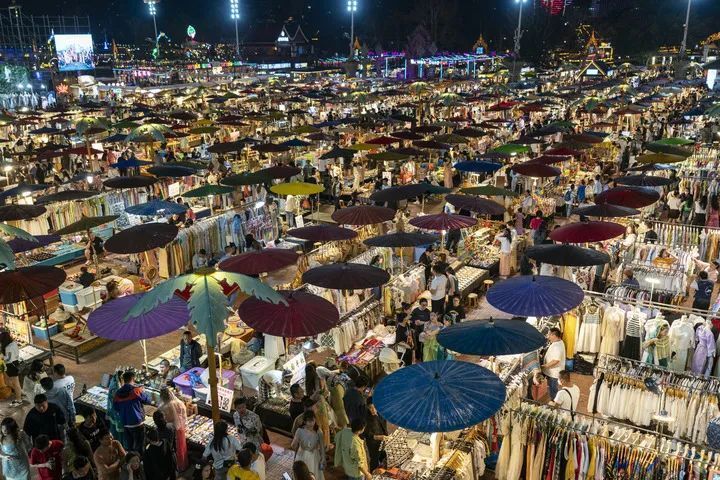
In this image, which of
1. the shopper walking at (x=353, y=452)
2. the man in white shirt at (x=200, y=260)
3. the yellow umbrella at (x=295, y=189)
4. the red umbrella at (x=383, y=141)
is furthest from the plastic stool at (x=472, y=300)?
the red umbrella at (x=383, y=141)

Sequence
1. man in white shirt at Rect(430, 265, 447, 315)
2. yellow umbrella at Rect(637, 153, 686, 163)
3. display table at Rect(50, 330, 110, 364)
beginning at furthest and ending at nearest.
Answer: yellow umbrella at Rect(637, 153, 686, 163), man in white shirt at Rect(430, 265, 447, 315), display table at Rect(50, 330, 110, 364)

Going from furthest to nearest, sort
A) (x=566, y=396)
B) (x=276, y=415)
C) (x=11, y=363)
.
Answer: (x=11, y=363) < (x=276, y=415) < (x=566, y=396)

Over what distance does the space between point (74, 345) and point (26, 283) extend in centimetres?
294

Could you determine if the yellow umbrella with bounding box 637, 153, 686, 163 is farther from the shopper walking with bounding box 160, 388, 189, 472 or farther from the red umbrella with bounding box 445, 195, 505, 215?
the shopper walking with bounding box 160, 388, 189, 472

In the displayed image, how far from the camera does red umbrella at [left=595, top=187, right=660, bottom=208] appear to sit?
13320 mm

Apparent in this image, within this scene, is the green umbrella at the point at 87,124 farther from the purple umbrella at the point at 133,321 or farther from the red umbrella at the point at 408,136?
the purple umbrella at the point at 133,321

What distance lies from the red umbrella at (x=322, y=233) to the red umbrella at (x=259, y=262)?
4.40 feet

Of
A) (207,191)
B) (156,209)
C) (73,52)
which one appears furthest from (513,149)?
(73,52)

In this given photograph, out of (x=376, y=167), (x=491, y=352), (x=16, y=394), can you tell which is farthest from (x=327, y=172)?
(x=491, y=352)

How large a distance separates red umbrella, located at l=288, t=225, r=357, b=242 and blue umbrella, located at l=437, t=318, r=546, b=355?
4.36 metres

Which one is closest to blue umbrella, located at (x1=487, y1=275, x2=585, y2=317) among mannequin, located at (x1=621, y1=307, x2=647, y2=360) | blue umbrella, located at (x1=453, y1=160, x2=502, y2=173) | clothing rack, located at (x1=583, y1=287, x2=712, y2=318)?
mannequin, located at (x1=621, y1=307, x2=647, y2=360)

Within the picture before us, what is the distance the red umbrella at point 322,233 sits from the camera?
11.5m

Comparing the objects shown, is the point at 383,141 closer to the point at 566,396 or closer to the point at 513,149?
the point at 513,149

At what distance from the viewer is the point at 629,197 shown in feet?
44.1
